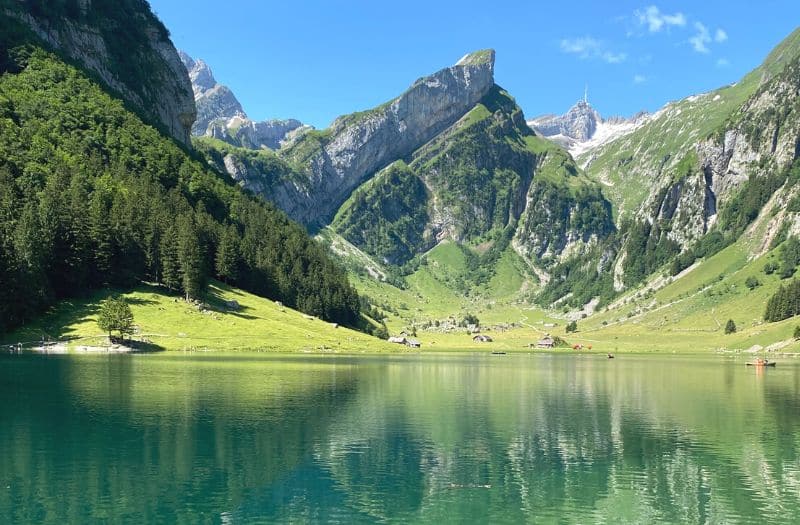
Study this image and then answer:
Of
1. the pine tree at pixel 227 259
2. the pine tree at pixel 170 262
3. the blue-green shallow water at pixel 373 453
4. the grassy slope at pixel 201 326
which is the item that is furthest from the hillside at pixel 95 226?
the blue-green shallow water at pixel 373 453

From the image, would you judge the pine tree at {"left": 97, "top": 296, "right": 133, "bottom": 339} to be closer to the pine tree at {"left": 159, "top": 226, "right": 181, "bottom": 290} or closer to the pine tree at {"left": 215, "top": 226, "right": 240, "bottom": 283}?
the pine tree at {"left": 159, "top": 226, "right": 181, "bottom": 290}

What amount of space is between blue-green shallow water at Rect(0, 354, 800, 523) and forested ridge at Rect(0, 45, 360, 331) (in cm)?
5342

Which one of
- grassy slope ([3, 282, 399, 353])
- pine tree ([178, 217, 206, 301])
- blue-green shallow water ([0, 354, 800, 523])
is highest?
pine tree ([178, 217, 206, 301])

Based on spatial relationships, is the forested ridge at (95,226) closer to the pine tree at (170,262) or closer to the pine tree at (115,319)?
the pine tree at (170,262)

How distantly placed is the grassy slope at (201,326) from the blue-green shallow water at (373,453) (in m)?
41.3

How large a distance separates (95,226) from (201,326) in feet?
112

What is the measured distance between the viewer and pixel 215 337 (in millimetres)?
129625

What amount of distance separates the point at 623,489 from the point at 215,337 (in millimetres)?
107026

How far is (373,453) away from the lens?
42094 millimetres

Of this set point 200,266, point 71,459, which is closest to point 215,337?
point 200,266

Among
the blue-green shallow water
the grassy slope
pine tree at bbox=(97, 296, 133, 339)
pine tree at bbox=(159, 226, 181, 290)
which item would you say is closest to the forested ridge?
pine tree at bbox=(159, 226, 181, 290)

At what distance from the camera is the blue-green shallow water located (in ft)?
100

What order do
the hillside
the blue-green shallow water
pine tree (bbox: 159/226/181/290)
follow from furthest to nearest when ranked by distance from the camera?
pine tree (bbox: 159/226/181/290), the hillside, the blue-green shallow water

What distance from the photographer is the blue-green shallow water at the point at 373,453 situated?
100 feet
